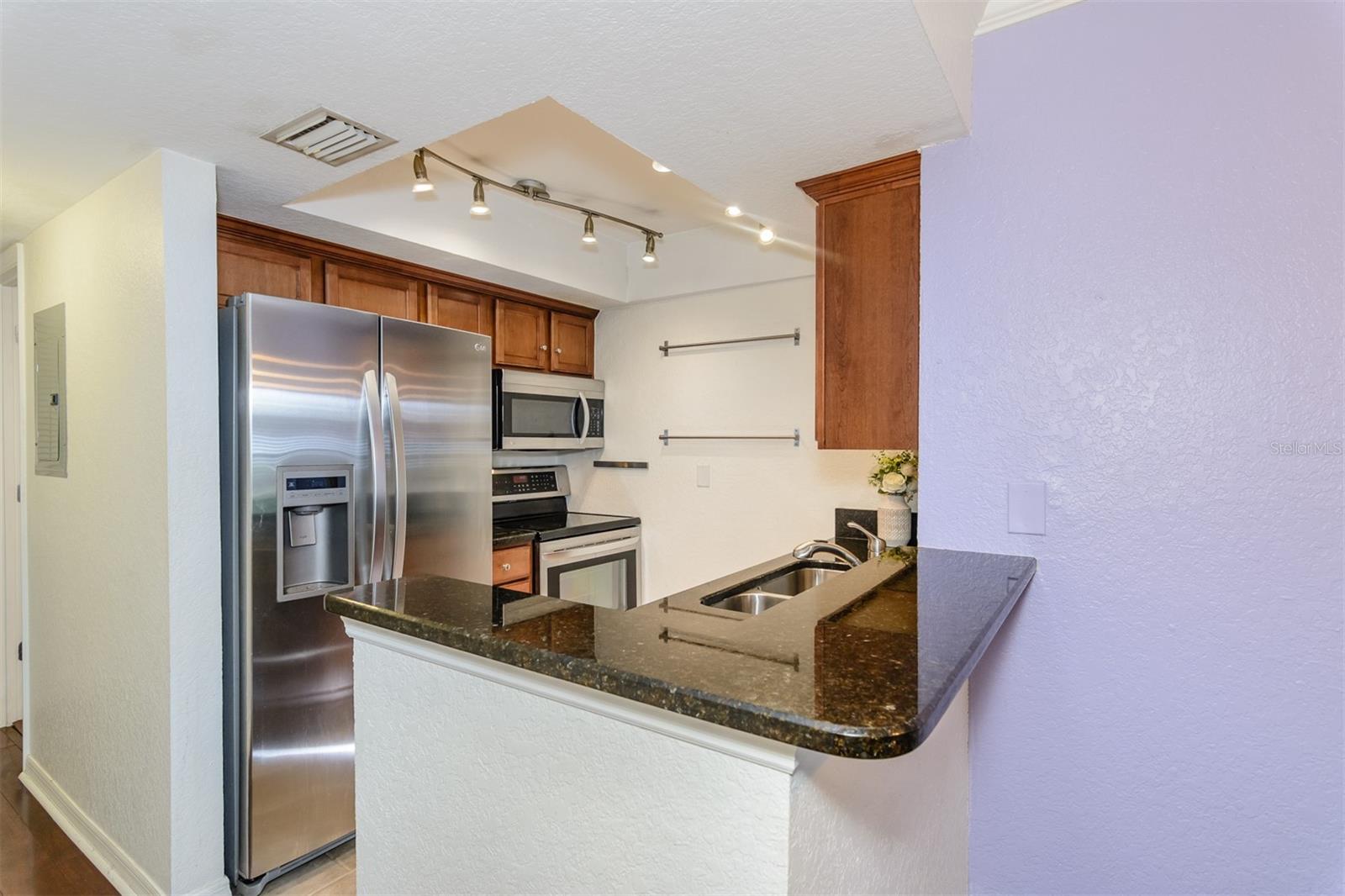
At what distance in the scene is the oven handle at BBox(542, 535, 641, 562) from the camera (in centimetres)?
322

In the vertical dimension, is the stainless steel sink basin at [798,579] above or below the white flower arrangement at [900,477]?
below

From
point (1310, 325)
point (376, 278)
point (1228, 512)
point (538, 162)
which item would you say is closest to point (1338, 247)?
point (1310, 325)

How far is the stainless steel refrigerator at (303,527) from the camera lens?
1973 mm

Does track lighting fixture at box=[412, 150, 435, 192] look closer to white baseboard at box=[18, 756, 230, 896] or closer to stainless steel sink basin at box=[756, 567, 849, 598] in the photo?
stainless steel sink basin at box=[756, 567, 849, 598]

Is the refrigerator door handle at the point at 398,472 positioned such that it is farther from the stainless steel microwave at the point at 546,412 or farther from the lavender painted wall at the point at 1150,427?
the lavender painted wall at the point at 1150,427

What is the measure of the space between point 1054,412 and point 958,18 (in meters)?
0.89

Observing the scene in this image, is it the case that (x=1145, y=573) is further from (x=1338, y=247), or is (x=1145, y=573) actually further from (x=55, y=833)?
(x=55, y=833)

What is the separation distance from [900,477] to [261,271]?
97.4 inches

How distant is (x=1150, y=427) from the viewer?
144cm

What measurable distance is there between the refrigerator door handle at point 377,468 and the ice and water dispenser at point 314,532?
0.07 metres

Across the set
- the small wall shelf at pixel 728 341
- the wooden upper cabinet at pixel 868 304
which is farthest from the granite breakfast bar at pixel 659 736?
the small wall shelf at pixel 728 341

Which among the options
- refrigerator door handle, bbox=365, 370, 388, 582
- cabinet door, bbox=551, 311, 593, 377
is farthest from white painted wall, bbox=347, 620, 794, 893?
cabinet door, bbox=551, 311, 593, 377

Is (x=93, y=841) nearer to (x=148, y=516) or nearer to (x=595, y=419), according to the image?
(x=148, y=516)

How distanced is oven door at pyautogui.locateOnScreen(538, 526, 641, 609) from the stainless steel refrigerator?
0.83 metres
